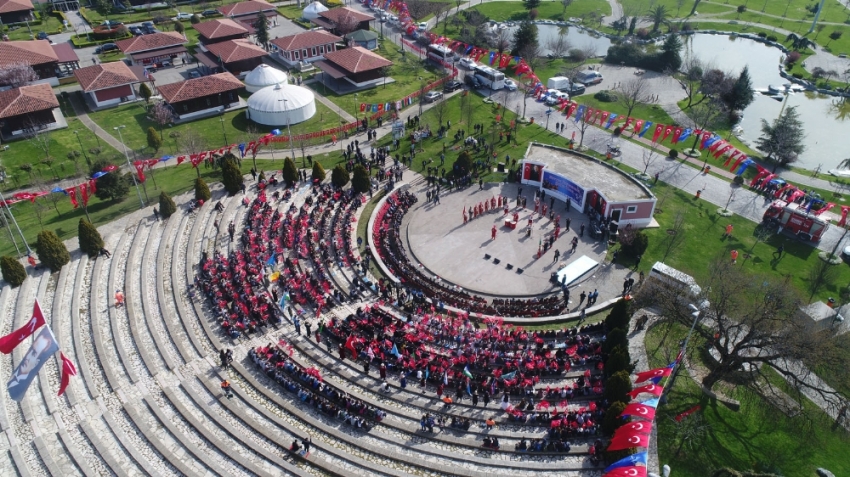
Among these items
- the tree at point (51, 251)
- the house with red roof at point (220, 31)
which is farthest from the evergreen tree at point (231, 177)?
the house with red roof at point (220, 31)

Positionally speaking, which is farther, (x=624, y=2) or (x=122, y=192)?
(x=624, y=2)

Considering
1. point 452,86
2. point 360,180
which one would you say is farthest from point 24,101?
point 452,86

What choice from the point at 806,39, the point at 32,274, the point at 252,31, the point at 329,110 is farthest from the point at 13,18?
the point at 806,39

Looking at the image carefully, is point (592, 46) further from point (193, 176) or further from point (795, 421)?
point (795, 421)

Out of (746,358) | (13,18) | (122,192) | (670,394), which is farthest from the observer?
(13,18)

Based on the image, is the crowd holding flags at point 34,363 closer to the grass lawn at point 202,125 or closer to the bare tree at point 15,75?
the grass lawn at point 202,125

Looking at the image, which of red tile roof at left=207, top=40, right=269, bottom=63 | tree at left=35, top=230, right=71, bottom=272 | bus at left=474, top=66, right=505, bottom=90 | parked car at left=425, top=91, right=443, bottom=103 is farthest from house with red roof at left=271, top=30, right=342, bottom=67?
tree at left=35, top=230, right=71, bottom=272

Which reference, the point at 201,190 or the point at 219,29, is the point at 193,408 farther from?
the point at 219,29
